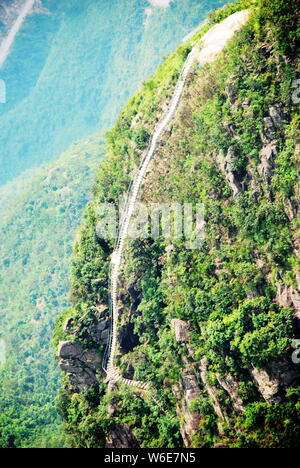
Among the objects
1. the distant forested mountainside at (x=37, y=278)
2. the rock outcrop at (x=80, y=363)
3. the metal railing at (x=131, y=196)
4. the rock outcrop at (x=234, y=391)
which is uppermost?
the metal railing at (x=131, y=196)

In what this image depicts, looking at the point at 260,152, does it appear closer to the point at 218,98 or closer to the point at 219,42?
the point at 218,98

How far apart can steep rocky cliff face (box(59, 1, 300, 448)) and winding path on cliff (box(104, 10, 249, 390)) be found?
53cm

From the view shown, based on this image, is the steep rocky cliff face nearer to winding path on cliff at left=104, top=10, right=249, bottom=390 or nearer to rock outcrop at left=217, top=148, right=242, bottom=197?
rock outcrop at left=217, top=148, right=242, bottom=197

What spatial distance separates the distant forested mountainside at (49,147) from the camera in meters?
60.1

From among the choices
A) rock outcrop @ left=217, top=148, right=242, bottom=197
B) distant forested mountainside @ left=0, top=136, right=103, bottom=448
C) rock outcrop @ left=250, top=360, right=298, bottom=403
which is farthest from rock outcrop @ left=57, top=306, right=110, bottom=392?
distant forested mountainside @ left=0, top=136, right=103, bottom=448

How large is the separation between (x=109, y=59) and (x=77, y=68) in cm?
694

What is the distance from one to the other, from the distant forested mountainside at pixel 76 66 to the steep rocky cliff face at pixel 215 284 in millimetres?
63553

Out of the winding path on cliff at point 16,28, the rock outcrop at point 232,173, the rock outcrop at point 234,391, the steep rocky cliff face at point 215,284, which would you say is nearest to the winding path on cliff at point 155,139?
the steep rocky cliff face at point 215,284

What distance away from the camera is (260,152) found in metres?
32.9

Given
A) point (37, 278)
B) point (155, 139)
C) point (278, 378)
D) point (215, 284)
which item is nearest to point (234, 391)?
point (278, 378)

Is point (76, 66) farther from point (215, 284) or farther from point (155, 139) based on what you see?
point (215, 284)

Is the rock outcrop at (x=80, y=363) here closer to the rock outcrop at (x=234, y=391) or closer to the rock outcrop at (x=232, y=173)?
the rock outcrop at (x=234, y=391)

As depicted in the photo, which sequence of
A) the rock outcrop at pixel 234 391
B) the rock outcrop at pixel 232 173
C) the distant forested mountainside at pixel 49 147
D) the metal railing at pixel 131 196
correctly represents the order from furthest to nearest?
1. the distant forested mountainside at pixel 49 147
2. the metal railing at pixel 131 196
3. the rock outcrop at pixel 232 173
4. the rock outcrop at pixel 234 391

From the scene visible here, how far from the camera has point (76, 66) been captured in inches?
4498
